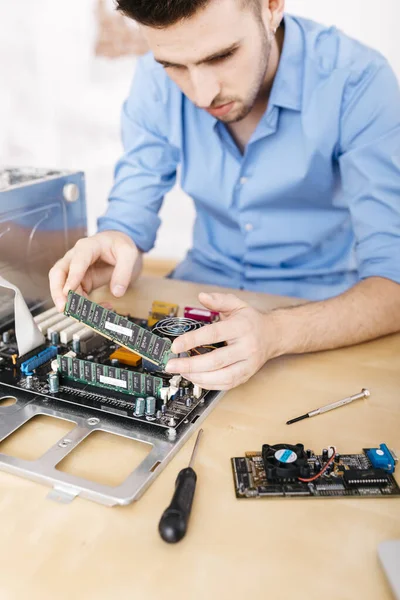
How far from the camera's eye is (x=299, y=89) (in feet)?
5.21

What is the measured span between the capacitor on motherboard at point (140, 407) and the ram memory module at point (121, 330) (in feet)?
0.24

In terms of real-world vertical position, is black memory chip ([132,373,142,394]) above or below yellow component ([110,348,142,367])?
above

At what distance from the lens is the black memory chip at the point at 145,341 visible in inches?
40.7

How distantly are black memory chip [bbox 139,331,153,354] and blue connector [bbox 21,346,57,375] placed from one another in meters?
0.25

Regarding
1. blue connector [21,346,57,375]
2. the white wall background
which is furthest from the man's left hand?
the white wall background

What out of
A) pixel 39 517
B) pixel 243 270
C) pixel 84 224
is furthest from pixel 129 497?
pixel 243 270

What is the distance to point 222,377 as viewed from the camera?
3.44 ft

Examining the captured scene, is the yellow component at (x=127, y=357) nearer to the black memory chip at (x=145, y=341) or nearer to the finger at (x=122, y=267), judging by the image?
the black memory chip at (x=145, y=341)

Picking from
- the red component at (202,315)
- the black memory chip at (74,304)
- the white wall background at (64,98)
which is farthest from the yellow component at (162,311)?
the white wall background at (64,98)

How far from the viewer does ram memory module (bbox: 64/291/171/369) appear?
1.02 meters

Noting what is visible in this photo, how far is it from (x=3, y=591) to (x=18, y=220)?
84 centimetres

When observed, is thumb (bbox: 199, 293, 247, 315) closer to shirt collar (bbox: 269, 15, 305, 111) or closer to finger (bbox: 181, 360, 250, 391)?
finger (bbox: 181, 360, 250, 391)

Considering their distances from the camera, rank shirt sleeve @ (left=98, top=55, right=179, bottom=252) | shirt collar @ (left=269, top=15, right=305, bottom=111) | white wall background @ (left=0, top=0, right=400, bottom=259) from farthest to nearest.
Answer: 1. white wall background @ (left=0, top=0, right=400, bottom=259)
2. shirt sleeve @ (left=98, top=55, right=179, bottom=252)
3. shirt collar @ (left=269, top=15, right=305, bottom=111)

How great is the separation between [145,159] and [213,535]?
4.36ft
